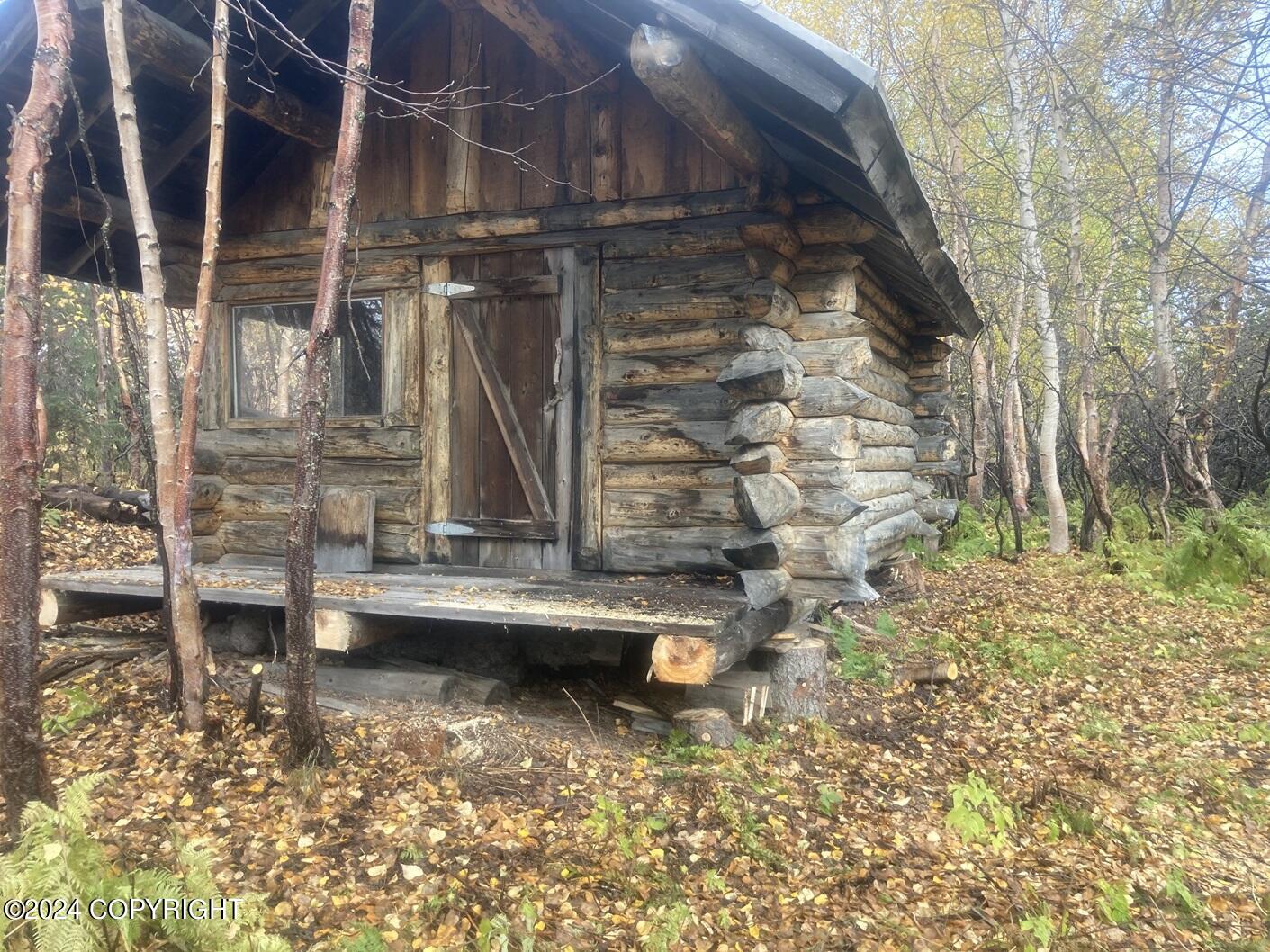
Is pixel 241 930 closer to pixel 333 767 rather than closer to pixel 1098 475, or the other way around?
pixel 333 767

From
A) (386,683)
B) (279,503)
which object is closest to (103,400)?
(279,503)

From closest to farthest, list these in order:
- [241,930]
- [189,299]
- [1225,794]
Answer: [241,930]
[1225,794]
[189,299]

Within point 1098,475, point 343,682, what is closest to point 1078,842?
point 343,682

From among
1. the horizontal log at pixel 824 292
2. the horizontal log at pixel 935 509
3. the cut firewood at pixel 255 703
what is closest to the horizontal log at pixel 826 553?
the horizontal log at pixel 824 292

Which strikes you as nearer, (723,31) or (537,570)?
(723,31)

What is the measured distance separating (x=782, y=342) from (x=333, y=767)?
3.66 meters

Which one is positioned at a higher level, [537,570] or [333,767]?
[537,570]

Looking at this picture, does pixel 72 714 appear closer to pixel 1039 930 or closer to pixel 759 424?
pixel 759 424

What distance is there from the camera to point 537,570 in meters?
6.14

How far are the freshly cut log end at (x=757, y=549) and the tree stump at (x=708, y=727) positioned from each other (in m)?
0.93

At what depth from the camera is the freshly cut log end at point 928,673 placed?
6.17m

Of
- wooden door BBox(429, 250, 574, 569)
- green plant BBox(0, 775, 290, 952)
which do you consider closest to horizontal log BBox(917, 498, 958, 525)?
wooden door BBox(429, 250, 574, 569)

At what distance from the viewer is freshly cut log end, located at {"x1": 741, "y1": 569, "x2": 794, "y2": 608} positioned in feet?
16.0

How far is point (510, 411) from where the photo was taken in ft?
20.5
